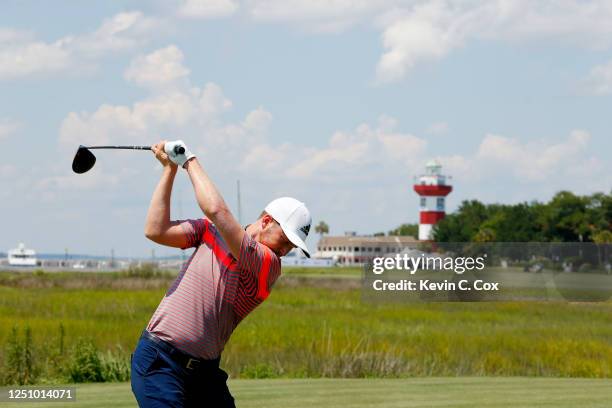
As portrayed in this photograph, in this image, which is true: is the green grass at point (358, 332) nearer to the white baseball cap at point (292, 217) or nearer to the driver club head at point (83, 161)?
the driver club head at point (83, 161)

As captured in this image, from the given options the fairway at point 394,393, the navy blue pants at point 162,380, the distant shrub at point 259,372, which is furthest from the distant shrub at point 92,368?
the navy blue pants at point 162,380

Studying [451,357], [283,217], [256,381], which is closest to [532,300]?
[451,357]

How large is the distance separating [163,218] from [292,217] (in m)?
0.71

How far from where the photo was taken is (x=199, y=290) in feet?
20.5

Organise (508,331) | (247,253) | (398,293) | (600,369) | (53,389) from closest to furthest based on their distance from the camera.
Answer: (247,253) < (53,389) < (600,369) < (508,331) < (398,293)

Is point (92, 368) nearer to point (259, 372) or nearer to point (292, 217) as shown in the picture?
point (259, 372)

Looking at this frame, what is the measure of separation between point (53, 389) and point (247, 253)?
34.8 feet

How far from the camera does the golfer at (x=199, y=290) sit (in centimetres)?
624

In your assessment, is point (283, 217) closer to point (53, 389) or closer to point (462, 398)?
point (462, 398)

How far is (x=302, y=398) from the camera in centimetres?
1484

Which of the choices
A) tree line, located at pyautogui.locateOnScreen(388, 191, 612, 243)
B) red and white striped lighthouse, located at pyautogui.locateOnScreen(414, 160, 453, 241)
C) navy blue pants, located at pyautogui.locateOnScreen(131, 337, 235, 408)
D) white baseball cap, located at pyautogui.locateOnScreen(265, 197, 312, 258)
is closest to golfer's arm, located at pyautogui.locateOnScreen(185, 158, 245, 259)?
white baseball cap, located at pyautogui.locateOnScreen(265, 197, 312, 258)

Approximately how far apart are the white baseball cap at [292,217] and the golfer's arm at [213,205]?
0.40 metres

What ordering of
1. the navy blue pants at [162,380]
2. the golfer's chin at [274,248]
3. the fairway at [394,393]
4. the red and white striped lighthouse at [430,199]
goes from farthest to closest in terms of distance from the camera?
the red and white striped lighthouse at [430,199] < the fairway at [394,393] < the golfer's chin at [274,248] < the navy blue pants at [162,380]

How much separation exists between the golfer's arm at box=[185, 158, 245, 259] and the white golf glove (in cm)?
3
